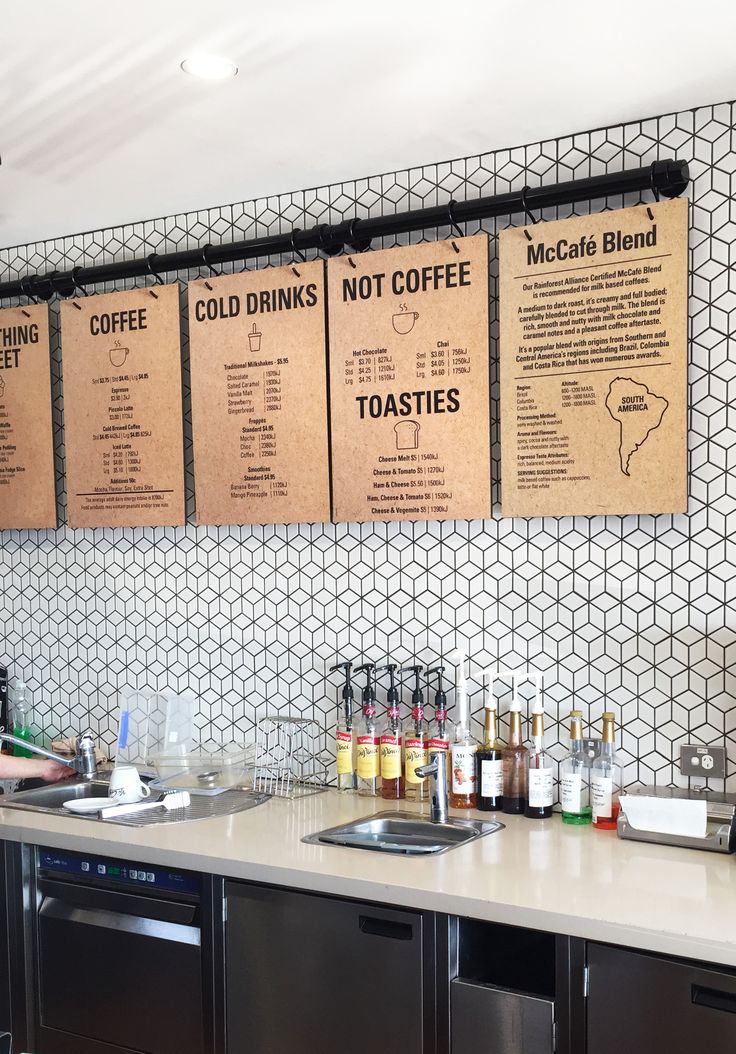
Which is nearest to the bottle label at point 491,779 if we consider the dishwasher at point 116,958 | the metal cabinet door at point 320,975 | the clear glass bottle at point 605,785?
the clear glass bottle at point 605,785

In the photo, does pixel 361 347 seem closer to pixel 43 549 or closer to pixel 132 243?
pixel 132 243

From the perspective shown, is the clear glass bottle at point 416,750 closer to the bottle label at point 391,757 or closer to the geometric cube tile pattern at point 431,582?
the bottle label at point 391,757

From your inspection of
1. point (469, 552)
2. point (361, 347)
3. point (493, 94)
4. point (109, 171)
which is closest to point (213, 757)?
point (469, 552)

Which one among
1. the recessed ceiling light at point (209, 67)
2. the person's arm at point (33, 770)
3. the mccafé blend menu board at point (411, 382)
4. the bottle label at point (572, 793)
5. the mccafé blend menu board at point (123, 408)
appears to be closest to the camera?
the recessed ceiling light at point (209, 67)

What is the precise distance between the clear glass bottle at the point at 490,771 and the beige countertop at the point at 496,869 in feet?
0.14

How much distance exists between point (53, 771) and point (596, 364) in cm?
199

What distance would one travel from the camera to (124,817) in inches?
110

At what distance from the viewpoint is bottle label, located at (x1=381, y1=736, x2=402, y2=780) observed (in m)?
2.83

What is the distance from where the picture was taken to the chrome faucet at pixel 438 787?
261cm

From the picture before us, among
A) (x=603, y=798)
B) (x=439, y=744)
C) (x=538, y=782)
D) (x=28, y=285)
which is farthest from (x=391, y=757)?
(x=28, y=285)

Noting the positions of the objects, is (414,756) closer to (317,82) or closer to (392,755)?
(392,755)

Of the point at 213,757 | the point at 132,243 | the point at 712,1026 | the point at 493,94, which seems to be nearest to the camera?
the point at 712,1026

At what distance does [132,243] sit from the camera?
11.4ft

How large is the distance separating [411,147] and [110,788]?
1929 mm
